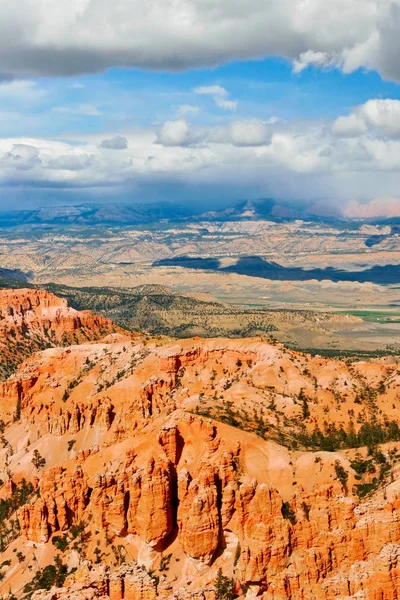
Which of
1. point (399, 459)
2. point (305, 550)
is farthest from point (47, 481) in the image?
point (399, 459)

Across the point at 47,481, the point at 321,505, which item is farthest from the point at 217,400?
A: the point at 321,505

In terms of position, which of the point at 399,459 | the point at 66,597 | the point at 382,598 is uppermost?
the point at 399,459

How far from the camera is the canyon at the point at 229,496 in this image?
225ft

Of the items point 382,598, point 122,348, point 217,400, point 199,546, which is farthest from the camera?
point 122,348

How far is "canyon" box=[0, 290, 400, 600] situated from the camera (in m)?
68.5

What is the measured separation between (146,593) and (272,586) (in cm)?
1234

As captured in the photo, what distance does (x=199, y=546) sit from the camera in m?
75.8

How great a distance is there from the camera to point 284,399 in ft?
341

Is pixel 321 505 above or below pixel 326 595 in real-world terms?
above

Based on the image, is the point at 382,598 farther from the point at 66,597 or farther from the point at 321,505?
the point at 66,597

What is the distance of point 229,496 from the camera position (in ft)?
249

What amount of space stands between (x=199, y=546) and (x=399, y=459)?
2276 cm

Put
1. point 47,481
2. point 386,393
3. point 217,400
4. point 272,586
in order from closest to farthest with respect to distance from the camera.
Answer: point 272,586 < point 47,481 < point 217,400 < point 386,393

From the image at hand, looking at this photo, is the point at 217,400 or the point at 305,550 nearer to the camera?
the point at 305,550
